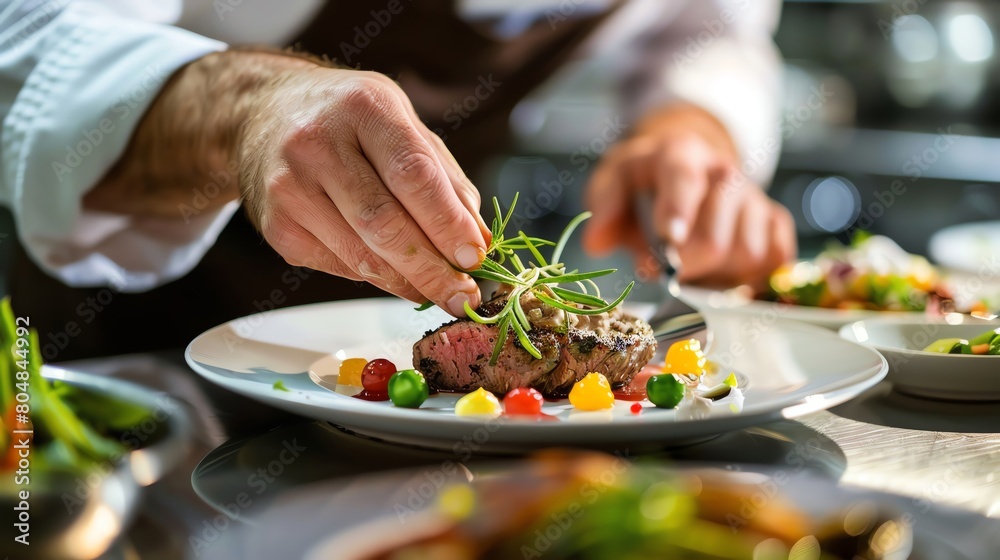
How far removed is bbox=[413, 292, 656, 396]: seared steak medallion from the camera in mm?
1237

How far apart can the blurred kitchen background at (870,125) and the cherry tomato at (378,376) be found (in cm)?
324

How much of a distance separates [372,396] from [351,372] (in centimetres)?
10

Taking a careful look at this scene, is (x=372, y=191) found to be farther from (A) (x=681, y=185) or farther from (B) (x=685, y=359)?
(A) (x=681, y=185)

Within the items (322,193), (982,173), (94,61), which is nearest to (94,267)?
(94,61)

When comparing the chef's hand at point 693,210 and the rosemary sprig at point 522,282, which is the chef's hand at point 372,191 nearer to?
the rosemary sprig at point 522,282

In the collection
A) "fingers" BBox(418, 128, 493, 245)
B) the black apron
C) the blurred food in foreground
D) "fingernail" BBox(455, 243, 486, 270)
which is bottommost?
the black apron

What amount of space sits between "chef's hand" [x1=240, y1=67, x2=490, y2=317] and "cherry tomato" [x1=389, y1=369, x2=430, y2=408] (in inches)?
5.9

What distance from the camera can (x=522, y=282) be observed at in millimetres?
1299

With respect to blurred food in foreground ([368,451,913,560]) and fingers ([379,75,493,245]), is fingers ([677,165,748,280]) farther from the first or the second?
blurred food in foreground ([368,451,913,560])

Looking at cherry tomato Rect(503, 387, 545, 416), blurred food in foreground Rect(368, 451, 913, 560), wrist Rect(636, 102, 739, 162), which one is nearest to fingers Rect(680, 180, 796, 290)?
wrist Rect(636, 102, 739, 162)

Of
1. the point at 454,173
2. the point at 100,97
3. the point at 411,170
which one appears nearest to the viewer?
the point at 411,170

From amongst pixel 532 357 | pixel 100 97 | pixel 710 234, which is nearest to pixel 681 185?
pixel 710 234

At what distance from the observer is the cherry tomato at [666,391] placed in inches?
43.7

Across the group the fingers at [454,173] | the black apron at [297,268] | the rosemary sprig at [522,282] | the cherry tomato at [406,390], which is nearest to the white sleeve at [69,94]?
the black apron at [297,268]
